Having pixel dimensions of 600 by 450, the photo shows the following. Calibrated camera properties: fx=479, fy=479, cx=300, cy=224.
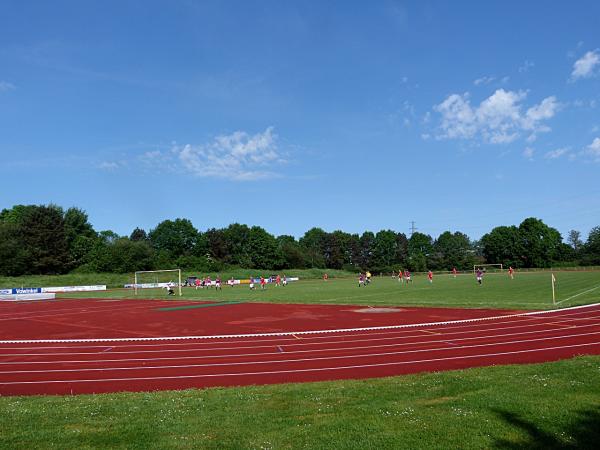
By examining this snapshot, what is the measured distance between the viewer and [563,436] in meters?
5.67

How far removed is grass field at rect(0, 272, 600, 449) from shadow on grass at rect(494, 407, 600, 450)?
0.01 meters

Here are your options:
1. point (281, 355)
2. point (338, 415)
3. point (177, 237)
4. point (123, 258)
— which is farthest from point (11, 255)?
point (338, 415)

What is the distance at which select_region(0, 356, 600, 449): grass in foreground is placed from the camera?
5.86 metres

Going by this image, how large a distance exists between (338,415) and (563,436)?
2.88m

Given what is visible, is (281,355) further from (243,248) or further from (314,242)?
(314,242)

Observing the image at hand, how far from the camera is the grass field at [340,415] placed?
5.87 m

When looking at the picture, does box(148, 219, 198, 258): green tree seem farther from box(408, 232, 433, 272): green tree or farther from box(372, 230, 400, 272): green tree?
box(408, 232, 433, 272): green tree

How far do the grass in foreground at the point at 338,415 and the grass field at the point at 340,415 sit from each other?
1 centimetres

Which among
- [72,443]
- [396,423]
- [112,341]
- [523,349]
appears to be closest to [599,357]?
[523,349]

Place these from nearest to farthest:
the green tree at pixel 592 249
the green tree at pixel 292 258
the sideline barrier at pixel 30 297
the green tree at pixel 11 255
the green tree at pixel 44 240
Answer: the sideline barrier at pixel 30 297 → the green tree at pixel 11 255 → the green tree at pixel 44 240 → the green tree at pixel 592 249 → the green tree at pixel 292 258

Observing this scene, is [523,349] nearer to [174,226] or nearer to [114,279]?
[114,279]

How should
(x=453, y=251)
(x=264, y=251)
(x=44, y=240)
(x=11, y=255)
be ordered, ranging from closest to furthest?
(x=11, y=255) < (x=44, y=240) < (x=264, y=251) < (x=453, y=251)


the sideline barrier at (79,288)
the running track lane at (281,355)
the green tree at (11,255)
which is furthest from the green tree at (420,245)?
the running track lane at (281,355)

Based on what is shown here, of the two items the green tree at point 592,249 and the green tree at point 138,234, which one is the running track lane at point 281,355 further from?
the green tree at point 138,234
